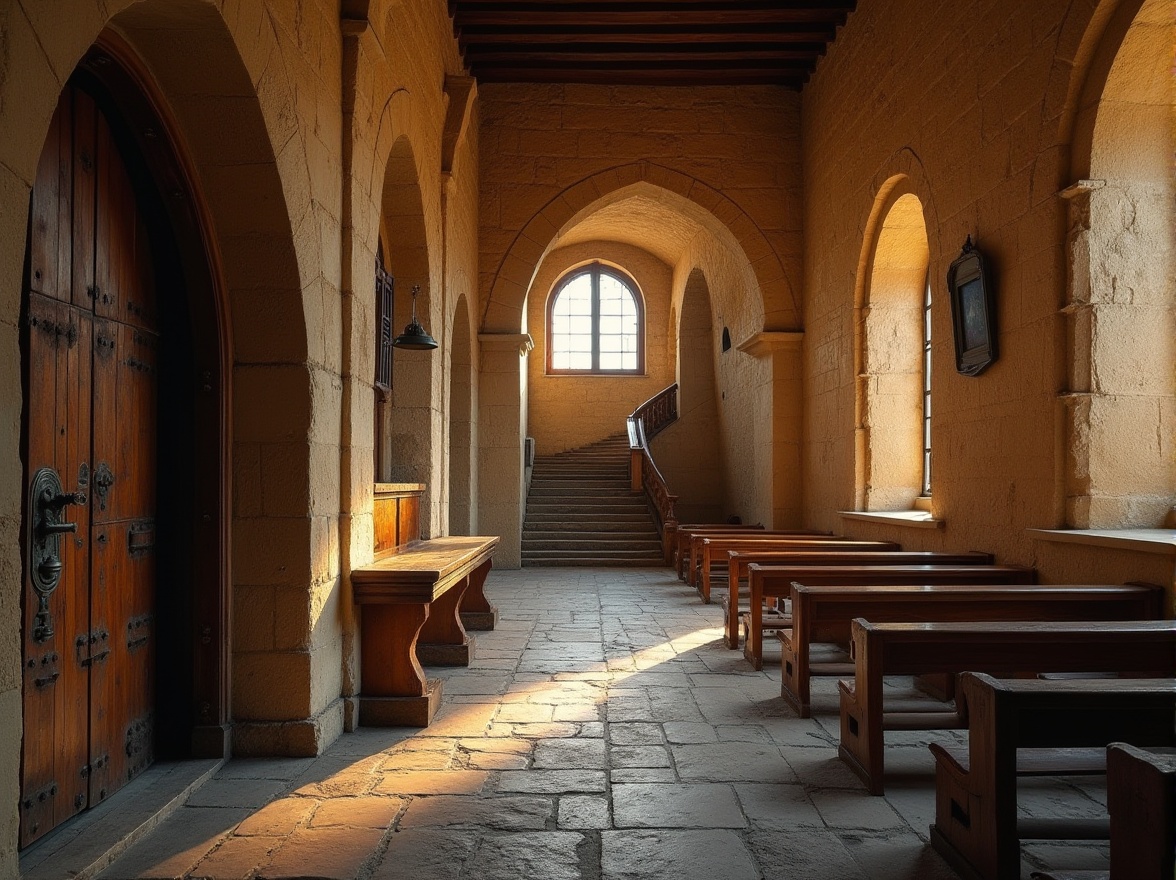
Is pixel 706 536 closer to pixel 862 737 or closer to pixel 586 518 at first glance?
pixel 586 518

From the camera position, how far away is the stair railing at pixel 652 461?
35.4 feet

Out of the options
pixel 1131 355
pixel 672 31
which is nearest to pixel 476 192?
pixel 672 31

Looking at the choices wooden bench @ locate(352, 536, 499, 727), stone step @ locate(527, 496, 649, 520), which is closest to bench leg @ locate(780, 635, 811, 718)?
wooden bench @ locate(352, 536, 499, 727)

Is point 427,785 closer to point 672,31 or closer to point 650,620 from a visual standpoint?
point 650,620

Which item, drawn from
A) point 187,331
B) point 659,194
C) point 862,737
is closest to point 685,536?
point 659,194

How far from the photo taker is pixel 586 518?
38.7ft

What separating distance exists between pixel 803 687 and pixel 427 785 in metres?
1.80

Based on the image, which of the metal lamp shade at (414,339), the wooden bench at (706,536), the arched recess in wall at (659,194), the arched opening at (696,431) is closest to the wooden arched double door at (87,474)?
the metal lamp shade at (414,339)

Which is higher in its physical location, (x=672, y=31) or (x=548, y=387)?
(x=672, y=31)

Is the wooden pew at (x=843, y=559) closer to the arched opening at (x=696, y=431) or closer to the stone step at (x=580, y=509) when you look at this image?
the stone step at (x=580, y=509)

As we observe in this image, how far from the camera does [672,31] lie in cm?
837

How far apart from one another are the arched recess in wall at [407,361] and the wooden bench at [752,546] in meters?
2.46

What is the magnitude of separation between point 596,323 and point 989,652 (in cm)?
1429

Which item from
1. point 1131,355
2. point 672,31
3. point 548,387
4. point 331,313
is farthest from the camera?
point 548,387
